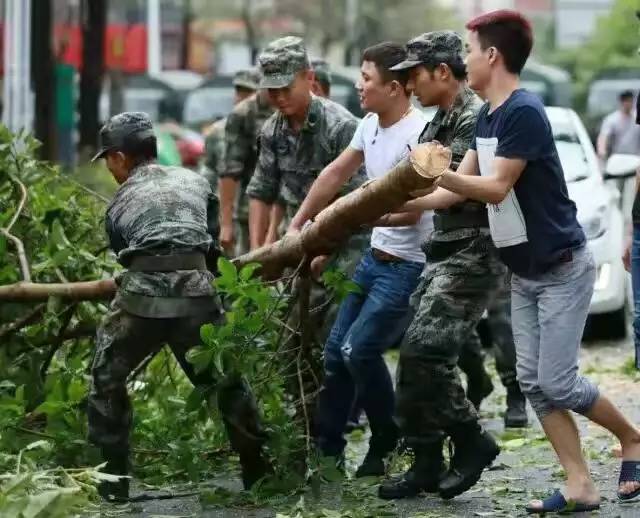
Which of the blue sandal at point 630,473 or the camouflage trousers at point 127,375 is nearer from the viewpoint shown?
the blue sandal at point 630,473

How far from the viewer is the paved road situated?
7777mm

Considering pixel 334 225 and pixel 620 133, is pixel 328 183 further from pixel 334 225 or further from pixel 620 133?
pixel 620 133

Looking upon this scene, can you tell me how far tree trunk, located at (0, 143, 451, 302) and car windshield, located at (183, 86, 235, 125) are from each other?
129ft

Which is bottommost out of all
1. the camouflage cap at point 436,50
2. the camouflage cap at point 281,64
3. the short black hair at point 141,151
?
the short black hair at point 141,151

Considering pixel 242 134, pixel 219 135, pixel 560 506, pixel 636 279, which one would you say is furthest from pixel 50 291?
pixel 219 135

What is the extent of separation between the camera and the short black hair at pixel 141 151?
8.10m

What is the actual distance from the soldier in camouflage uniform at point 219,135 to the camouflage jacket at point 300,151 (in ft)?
8.26

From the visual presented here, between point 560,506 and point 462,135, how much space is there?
155 centimetres

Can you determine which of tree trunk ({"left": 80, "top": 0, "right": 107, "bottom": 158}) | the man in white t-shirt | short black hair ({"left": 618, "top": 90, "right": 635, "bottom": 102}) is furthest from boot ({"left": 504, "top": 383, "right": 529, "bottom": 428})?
tree trunk ({"left": 80, "top": 0, "right": 107, "bottom": 158})

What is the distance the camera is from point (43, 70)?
24844 millimetres

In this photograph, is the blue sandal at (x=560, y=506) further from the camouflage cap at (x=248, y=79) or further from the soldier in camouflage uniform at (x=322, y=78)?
the camouflage cap at (x=248, y=79)

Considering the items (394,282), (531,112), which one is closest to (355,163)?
(394,282)

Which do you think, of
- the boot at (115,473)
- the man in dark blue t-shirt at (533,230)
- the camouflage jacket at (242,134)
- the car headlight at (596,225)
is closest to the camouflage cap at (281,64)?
the man in dark blue t-shirt at (533,230)

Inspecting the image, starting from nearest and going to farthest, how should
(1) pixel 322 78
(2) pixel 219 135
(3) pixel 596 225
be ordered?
(1) pixel 322 78
(2) pixel 219 135
(3) pixel 596 225
